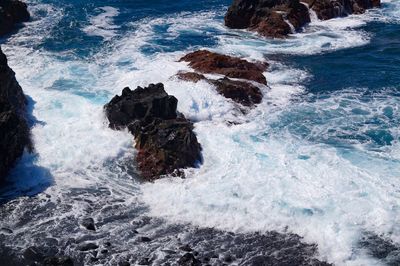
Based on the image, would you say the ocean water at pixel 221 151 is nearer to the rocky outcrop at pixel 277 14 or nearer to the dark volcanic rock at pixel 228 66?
the dark volcanic rock at pixel 228 66

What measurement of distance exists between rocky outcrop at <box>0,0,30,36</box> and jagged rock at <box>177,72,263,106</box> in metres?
16.3

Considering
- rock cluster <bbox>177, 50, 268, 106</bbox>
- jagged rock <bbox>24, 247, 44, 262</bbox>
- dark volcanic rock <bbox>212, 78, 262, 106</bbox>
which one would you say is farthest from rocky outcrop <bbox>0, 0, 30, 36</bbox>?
jagged rock <bbox>24, 247, 44, 262</bbox>

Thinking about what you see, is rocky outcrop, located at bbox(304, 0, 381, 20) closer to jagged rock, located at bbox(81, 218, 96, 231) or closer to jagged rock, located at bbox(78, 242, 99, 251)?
jagged rock, located at bbox(81, 218, 96, 231)

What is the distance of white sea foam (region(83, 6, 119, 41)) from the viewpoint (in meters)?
33.2

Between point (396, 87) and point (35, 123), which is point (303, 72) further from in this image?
point (35, 123)

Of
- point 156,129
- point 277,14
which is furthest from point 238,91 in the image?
point 277,14

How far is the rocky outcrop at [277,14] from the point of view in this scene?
1300 inches

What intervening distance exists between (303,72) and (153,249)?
15600 mm

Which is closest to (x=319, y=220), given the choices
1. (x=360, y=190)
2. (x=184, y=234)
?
(x=360, y=190)

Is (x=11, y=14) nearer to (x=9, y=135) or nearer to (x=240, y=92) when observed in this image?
(x=240, y=92)

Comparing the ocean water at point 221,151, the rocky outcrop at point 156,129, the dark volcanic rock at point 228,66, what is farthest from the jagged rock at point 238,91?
the rocky outcrop at point 156,129

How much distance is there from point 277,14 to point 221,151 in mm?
16942

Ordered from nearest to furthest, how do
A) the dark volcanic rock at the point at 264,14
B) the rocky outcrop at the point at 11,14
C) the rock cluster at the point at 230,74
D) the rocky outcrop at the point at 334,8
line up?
the rock cluster at the point at 230,74, the dark volcanic rock at the point at 264,14, the rocky outcrop at the point at 11,14, the rocky outcrop at the point at 334,8

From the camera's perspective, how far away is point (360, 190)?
55.2 feet
